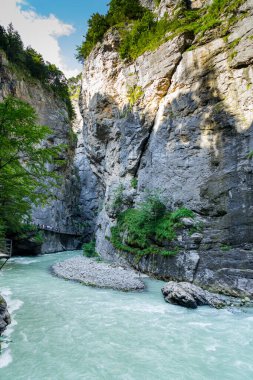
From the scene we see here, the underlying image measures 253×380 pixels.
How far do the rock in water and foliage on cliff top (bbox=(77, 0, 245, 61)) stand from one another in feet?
53.8

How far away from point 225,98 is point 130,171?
9922mm

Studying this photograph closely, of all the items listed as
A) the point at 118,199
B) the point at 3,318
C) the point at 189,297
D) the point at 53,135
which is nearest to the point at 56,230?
the point at 53,135

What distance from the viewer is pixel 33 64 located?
38062mm

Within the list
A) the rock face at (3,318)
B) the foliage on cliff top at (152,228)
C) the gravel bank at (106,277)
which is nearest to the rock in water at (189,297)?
the gravel bank at (106,277)

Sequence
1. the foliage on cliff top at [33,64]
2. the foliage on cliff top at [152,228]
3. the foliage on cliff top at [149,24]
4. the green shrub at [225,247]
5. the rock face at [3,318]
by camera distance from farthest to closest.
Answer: the foliage on cliff top at [33,64]
the foliage on cliff top at [149,24]
the foliage on cliff top at [152,228]
the green shrub at [225,247]
the rock face at [3,318]

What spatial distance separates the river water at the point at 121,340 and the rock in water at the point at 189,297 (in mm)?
355

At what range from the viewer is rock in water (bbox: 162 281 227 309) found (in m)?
9.98

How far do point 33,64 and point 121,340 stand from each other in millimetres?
41927

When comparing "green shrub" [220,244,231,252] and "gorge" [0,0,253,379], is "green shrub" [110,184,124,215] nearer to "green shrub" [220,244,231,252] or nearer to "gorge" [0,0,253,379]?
"gorge" [0,0,253,379]

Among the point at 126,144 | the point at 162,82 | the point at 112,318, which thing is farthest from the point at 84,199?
the point at 112,318

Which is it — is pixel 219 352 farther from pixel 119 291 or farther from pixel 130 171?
pixel 130 171

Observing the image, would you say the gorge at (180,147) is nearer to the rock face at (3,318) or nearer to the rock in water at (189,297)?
the rock in water at (189,297)

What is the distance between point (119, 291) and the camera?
1222 cm

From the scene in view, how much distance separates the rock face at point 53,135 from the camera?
33062mm
